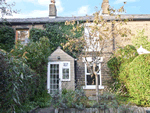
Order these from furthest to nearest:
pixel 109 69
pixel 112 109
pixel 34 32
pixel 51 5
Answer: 1. pixel 51 5
2. pixel 34 32
3. pixel 109 69
4. pixel 112 109

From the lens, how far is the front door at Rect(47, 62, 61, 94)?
33.3 feet

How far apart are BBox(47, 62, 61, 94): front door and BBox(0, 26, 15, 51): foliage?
412cm

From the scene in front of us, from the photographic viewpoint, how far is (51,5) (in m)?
13.5

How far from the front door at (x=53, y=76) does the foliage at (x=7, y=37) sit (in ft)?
13.5

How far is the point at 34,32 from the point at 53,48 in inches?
82.9

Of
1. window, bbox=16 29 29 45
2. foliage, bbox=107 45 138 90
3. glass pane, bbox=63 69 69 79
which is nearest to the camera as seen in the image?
foliage, bbox=107 45 138 90

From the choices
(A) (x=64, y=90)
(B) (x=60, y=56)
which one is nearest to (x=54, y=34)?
(B) (x=60, y=56)

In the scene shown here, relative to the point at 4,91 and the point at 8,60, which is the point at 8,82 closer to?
the point at 4,91

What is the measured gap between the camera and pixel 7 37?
11.8 meters

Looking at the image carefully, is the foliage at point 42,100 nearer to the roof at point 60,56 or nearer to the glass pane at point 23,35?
the roof at point 60,56

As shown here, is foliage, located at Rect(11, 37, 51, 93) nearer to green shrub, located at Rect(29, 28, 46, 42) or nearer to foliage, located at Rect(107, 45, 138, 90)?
green shrub, located at Rect(29, 28, 46, 42)

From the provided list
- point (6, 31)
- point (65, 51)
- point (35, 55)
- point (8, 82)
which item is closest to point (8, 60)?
point (8, 82)

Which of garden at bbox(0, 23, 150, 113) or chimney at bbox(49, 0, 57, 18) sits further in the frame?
chimney at bbox(49, 0, 57, 18)

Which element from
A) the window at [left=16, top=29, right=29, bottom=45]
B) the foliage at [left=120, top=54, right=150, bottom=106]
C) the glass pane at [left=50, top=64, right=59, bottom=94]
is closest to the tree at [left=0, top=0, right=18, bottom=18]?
the window at [left=16, top=29, right=29, bottom=45]
